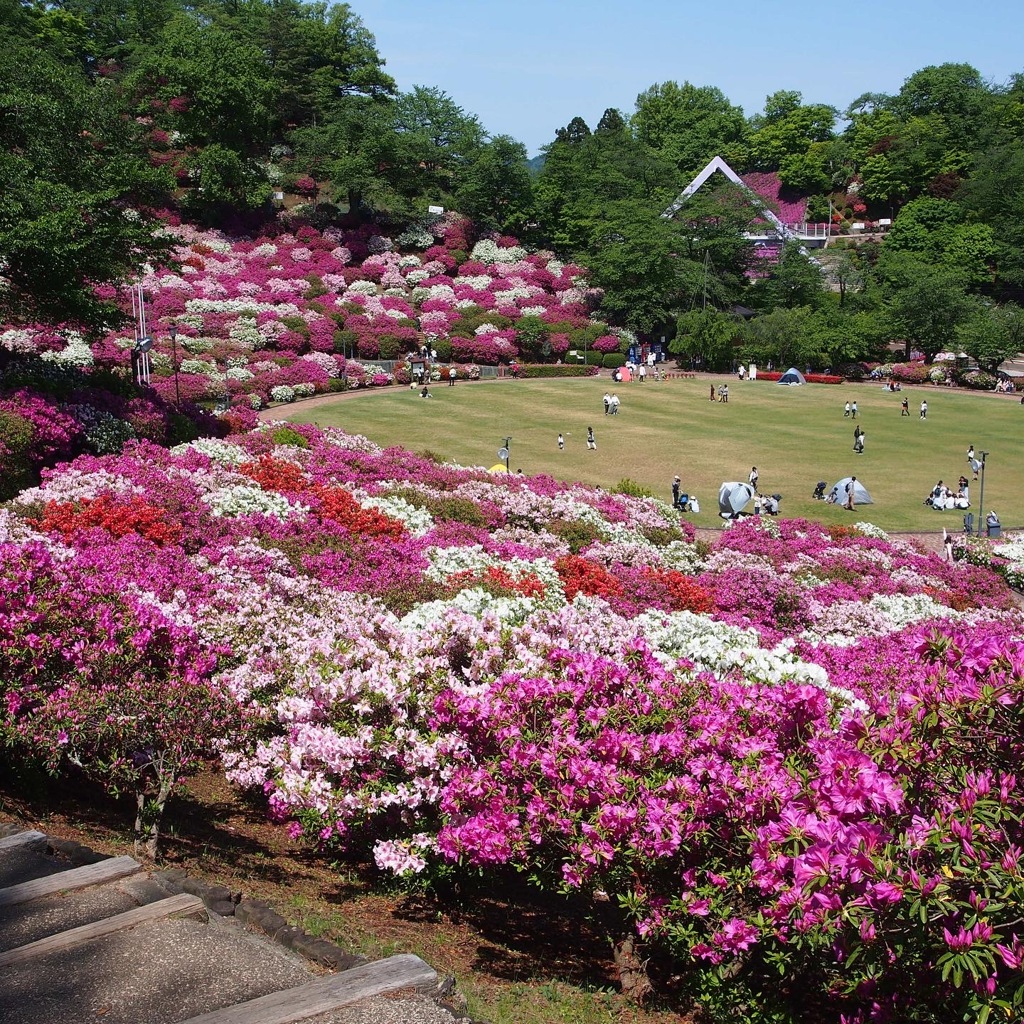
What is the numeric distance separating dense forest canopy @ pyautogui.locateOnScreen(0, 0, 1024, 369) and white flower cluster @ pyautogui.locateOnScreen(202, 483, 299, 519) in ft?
141

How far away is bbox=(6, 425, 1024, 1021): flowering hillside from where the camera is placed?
6.02 metres

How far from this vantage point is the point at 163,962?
640 cm

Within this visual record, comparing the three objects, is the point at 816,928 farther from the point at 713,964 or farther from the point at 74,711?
the point at 74,711

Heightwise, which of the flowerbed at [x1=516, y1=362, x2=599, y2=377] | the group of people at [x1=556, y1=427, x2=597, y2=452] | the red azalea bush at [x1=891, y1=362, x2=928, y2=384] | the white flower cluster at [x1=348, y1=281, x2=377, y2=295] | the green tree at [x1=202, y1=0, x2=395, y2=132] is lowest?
the group of people at [x1=556, y1=427, x2=597, y2=452]

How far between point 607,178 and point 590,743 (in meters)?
75.3

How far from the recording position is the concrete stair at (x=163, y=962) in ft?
19.4

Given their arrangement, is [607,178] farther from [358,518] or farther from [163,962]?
[163,962]

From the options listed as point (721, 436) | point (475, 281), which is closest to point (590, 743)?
point (721, 436)

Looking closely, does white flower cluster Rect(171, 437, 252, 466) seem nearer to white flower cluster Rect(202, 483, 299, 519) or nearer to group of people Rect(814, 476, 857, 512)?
white flower cluster Rect(202, 483, 299, 519)

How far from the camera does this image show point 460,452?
3688cm

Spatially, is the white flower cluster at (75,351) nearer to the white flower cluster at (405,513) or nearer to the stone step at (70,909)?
the white flower cluster at (405,513)

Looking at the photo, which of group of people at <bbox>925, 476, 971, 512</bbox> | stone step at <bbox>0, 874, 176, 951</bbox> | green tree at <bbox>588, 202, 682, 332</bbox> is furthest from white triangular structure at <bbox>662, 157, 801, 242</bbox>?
stone step at <bbox>0, 874, 176, 951</bbox>

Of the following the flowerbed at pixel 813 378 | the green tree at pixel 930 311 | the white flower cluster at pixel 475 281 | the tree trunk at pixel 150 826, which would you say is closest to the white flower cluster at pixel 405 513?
the tree trunk at pixel 150 826

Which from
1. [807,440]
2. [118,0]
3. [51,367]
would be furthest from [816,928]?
[118,0]
